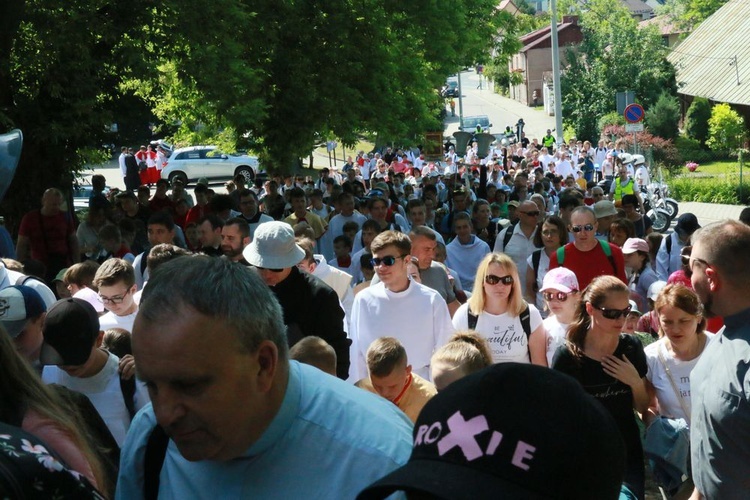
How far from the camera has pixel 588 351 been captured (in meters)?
5.77

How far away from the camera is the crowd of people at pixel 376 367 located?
1479mm

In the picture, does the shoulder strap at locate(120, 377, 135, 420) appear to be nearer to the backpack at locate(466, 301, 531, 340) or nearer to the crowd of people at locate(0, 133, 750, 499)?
the crowd of people at locate(0, 133, 750, 499)

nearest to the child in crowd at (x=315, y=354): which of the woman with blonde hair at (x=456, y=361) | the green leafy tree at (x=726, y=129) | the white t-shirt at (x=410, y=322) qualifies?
the woman with blonde hair at (x=456, y=361)

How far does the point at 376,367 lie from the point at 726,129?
146 feet

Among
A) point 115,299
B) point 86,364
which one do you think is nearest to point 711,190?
point 115,299

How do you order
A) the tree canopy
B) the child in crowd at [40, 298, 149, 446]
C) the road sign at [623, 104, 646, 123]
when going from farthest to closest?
1. the road sign at [623, 104, 646, 123]
2. the tree canopy
3. the child in crowd at [40, 298, 149, 446]

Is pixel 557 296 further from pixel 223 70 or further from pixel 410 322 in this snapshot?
pixel 223 70

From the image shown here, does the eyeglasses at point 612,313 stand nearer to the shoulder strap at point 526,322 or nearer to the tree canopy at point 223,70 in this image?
the shoulder strap at point 526,322

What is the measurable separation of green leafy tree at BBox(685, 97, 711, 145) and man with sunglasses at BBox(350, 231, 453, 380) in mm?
47512

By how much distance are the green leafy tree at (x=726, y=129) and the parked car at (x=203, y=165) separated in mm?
20603

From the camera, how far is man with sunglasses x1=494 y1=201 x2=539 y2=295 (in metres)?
10.4

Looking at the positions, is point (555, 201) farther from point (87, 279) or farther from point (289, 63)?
point (87, 279)

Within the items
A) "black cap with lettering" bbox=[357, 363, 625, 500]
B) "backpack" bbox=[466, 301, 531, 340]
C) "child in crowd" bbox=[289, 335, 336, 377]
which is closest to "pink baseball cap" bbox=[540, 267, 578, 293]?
"backpack" bbox=[466, 301, 531, 340]

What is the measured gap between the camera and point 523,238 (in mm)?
10539
